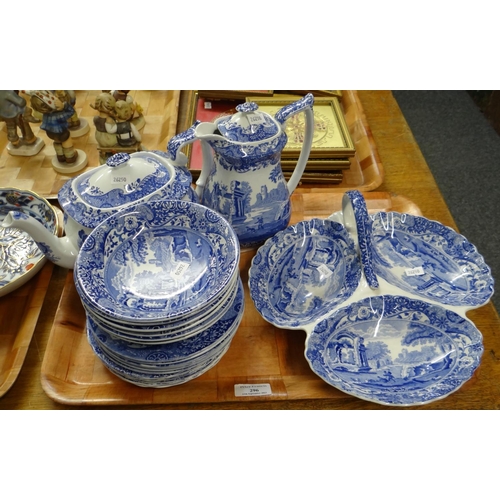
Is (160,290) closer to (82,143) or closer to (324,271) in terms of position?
(324,271)

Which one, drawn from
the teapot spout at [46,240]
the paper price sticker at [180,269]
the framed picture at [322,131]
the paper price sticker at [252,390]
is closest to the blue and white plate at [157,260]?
the paper price sticker at [180,269]

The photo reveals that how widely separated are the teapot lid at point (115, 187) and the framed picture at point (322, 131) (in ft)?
1.51

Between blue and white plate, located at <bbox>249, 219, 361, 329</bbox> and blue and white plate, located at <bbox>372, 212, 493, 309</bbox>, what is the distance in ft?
0.26

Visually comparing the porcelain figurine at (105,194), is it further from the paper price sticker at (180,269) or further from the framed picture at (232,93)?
the framed picture at (232,93)

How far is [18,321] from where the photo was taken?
0.93 meters

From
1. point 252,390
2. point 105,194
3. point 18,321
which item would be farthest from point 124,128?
point 252,390

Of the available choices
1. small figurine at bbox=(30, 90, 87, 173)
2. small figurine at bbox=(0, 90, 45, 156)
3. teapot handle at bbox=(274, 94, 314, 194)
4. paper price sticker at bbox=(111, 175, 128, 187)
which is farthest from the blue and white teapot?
small figurine at bbox=(0, 90, 45, 156)

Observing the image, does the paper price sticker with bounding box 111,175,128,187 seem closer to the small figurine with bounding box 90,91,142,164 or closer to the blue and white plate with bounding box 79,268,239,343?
the blue and white plate with bounding box 79,268,239,343

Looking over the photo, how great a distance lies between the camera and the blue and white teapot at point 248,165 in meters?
0.84

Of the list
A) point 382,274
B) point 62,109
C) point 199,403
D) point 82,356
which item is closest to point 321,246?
point 382,274

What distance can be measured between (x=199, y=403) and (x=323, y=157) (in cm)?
76

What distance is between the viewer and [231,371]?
0.84m

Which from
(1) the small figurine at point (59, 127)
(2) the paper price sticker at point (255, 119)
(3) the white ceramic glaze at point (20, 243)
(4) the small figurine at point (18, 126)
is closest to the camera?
(2) the paper price sticker at point (255, 119)

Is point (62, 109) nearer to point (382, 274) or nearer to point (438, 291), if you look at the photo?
point (382, 274)
